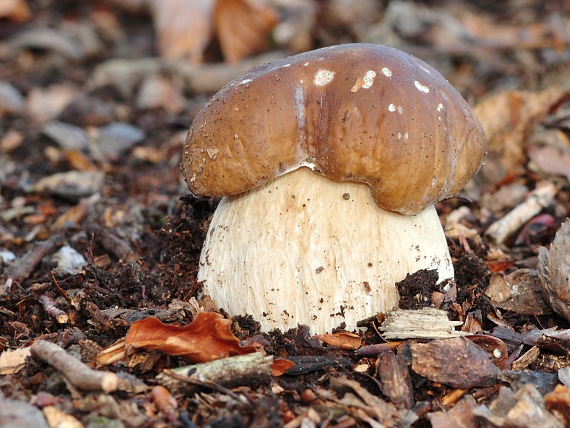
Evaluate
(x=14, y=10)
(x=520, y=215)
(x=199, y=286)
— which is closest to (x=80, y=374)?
(x=199, y=286)

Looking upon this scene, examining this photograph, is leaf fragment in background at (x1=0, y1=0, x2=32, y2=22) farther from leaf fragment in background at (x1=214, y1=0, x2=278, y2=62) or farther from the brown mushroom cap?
the brown mushroom cap

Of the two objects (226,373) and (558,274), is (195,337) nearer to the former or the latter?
(226,373)

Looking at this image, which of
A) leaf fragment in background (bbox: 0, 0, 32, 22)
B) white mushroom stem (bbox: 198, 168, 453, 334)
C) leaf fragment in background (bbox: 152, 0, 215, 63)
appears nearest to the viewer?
white mushroom stem (bbox: 198, 168, 453, 334)

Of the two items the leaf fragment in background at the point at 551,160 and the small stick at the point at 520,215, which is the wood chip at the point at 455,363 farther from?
the leaf fragment in background at the point at 551,160

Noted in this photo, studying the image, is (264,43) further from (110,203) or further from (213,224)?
(213,224)

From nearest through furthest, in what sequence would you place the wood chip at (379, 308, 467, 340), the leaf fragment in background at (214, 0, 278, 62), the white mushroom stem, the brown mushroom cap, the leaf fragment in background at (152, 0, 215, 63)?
the brown mushroom cap < the wood chip at (379, 308, 467, 340) < the white mushroom stem < the leaf fragment in background at (214, 0, 278, 62) < the leaf fragment in background at (152, 0, 215, 63)

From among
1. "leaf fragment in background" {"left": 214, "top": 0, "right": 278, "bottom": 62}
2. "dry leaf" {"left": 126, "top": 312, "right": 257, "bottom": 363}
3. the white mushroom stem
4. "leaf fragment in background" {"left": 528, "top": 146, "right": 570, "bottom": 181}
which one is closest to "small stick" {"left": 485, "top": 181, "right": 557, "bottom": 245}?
"leaf fragment in background" {"left": 528, "top": 146, "right": 570, "bottom": 181}

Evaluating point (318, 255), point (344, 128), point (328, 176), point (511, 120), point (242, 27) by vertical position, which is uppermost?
point (242, 27)

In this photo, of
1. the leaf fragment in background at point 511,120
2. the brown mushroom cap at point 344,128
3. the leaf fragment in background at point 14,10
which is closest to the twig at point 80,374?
the brown mushroom cap at point 344,128
